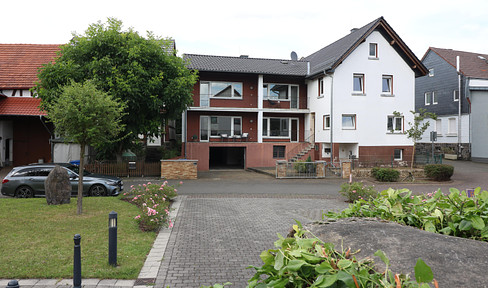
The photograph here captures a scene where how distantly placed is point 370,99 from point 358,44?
175 inches

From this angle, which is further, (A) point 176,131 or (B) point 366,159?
(A) point 176,131

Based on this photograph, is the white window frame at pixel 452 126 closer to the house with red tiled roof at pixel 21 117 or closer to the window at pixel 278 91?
the window at pixel 278 91

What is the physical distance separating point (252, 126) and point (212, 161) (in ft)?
19.8

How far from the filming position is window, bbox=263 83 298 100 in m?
30.9

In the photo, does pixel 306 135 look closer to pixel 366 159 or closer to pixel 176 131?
pixel 366 159

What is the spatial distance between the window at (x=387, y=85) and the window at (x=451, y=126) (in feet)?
41.5

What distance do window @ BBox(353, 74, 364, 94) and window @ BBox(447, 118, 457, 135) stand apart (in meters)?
15.0

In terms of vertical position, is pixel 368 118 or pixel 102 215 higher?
pixel 368 118

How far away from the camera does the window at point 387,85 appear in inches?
1120

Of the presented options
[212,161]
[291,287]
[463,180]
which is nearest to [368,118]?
[463,180]

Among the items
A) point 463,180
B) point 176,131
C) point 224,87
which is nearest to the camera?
point 463,180

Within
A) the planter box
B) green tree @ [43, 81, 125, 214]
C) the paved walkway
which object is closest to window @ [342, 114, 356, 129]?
the paved walkway

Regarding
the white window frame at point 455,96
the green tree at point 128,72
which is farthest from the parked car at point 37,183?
the white window frame at point 455,96

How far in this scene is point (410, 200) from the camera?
3285 millimetres
